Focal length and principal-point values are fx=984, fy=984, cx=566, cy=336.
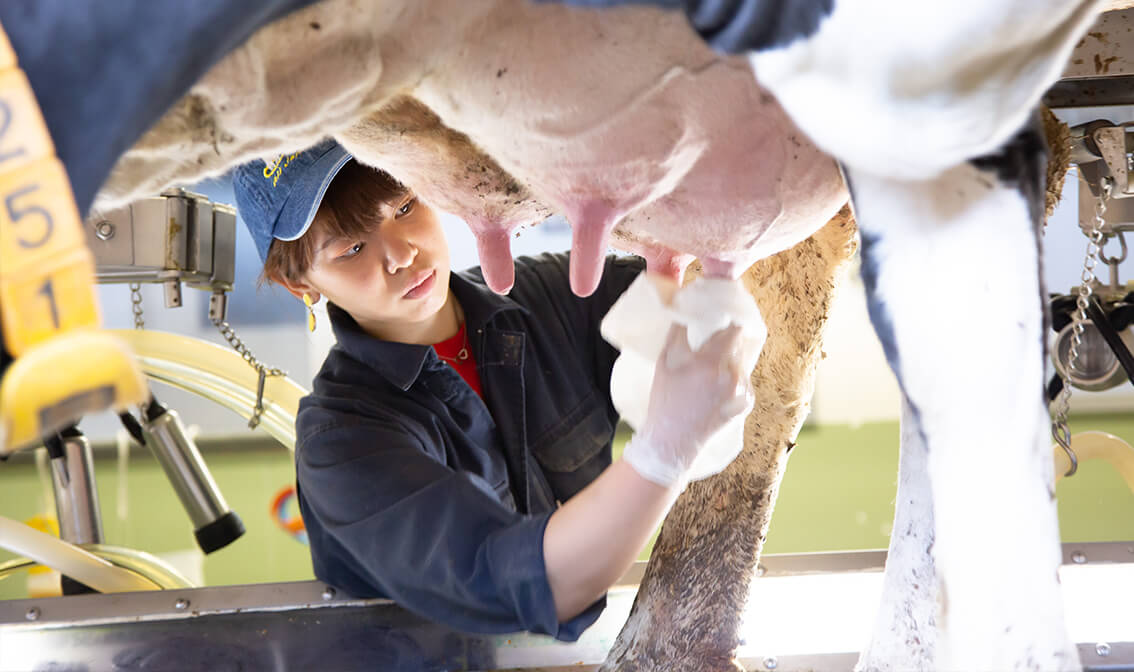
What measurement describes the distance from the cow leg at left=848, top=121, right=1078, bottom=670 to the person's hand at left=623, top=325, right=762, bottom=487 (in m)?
0.32

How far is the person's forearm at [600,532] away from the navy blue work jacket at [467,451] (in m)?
0.02

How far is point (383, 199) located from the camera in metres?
0.97

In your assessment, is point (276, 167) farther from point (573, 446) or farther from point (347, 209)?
point (573, 446)

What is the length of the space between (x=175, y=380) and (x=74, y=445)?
15 cm

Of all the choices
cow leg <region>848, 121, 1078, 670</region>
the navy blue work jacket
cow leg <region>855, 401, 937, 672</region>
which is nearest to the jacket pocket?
the navy blue work jacket

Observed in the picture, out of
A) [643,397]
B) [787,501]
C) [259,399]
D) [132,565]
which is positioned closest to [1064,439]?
[643,397]

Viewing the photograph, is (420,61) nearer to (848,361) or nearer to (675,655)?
(675,655)

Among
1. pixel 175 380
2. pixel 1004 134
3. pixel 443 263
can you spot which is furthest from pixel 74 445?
pixel 1004 134

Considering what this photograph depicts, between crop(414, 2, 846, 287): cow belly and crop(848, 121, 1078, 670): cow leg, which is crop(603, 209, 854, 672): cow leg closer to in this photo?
crop(414, 2, 846, 287): cow belly

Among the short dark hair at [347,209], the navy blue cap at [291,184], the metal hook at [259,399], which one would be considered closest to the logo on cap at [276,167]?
the navy blue cap at [291,184]

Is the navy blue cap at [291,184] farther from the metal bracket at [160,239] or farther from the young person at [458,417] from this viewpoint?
the metal bracket at [160,239]

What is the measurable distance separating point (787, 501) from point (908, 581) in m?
2.66

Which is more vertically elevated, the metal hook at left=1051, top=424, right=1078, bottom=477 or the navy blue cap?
the navy blue cap

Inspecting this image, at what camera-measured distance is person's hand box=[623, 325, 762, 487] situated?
765mm
